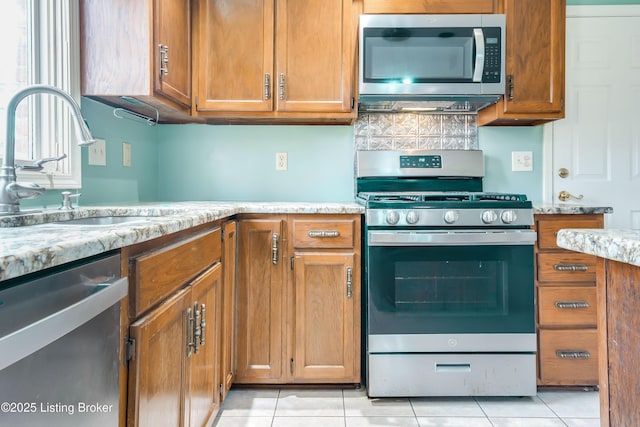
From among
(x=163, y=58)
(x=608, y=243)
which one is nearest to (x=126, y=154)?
(x=163, y=58)

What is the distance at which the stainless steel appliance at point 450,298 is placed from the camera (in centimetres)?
173

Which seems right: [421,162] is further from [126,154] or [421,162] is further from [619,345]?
[619,345]

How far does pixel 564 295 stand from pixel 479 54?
1.23 metres

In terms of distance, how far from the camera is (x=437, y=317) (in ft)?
5.71

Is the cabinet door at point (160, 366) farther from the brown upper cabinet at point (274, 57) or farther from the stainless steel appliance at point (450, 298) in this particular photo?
the brown upper cabinet at point (274, 57)

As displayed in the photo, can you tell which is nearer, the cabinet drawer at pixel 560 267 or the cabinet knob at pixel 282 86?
the cabinet drawer at pixel 560 267

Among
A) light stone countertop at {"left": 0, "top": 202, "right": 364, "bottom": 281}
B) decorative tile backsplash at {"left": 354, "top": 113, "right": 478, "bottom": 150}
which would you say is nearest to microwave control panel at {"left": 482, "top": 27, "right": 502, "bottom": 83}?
decorative tile backsplash at {"left": 354, "top": 113, "right": 478, "bottom": 150}

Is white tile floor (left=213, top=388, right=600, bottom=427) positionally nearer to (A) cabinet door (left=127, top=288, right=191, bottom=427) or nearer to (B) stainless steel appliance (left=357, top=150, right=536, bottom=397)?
(B) stainless steel appliance (left=357, top=150, right=536, bottom=397)

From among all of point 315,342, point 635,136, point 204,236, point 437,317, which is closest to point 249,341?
point 315,342

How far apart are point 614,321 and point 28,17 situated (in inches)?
73.8

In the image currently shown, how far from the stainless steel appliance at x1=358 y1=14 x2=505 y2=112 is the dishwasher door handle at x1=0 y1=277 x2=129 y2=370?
5.35ft

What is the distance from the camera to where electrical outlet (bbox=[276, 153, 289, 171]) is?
2379 millimetres

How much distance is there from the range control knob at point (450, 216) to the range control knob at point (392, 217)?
21 cm

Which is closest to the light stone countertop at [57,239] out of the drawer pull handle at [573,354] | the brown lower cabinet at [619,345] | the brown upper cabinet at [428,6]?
the brown lower cabinet at [619,345]
